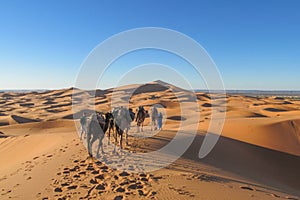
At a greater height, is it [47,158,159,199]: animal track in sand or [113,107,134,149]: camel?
[113,107,134,149]: camel

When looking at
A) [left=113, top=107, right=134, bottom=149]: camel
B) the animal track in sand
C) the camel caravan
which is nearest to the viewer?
the animal track in sand

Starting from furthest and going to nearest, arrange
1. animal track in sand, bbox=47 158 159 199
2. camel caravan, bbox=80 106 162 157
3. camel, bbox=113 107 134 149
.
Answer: camel, bbox=113 107 134 149
camel caravan, bbox=80 106 162 157
animal track in sand, bbox=47 158 159 199

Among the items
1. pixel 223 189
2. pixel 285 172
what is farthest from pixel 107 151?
pixel 285 172

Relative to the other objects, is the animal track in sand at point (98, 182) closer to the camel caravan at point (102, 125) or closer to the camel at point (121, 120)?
the camel caravan at point (102, 125)

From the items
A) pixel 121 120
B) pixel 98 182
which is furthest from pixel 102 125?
pixel 98 182

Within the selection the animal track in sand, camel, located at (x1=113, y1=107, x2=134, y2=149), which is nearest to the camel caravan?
camel, located at (x1=113, y1=107, x2=134, y2=149)

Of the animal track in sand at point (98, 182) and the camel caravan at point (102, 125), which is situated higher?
the camel caravan at point (102, 125)

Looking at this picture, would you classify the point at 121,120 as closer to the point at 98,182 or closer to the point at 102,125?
the point at 102,125

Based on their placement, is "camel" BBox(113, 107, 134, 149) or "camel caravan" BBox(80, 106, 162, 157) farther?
"camel" BBox(113, 107, 134, 149)

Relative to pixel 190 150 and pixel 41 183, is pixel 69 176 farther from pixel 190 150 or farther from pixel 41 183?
pixel 190 150

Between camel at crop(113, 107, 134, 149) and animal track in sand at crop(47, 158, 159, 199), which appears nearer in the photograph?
animal track in sand at crop(47, 158, 159, 199)

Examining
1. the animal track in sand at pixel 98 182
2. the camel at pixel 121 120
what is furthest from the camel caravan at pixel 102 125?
the animal track in sand at pixel 98 182

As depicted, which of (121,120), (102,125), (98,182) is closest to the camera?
(98,182)

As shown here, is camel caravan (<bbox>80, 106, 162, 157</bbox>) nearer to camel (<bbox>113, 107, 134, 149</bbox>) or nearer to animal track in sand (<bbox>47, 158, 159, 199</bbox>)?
camel (<bbox>113, 107, 134, 149</bbox>)
